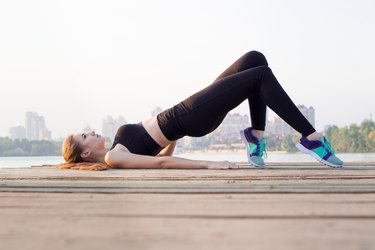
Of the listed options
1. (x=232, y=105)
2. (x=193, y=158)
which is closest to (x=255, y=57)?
(x=232, y=105)

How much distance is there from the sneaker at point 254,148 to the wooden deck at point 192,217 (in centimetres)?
154

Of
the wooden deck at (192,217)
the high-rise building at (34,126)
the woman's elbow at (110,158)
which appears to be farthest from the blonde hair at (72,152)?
the high-rise building at (34,126)

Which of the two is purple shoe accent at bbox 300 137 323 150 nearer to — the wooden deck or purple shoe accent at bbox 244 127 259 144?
purple shoe accent at bbox 244 127 259 144

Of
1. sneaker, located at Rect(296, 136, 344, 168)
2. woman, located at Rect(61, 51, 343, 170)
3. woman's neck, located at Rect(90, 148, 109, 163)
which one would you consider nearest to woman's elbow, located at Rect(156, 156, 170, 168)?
woman, located at Rect(61, 51, 343, 170)

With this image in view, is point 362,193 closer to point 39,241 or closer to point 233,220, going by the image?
point 233,220

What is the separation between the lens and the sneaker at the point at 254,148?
3246mm

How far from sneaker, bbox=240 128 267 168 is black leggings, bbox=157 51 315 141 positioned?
3.0 inches

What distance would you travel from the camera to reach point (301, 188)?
1623mm

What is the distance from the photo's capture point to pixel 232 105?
304cm

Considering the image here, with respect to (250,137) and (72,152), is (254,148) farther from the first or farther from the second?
(72,152)

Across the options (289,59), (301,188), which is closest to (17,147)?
(289,59)

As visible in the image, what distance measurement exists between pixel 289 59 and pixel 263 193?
126ft

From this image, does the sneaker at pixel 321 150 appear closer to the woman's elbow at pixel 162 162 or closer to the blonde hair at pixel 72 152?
the woman's elbow at pixel 162 162

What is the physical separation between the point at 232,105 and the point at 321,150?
1.92 feet
